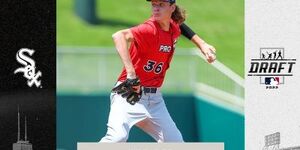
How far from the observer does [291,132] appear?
46.3 feet

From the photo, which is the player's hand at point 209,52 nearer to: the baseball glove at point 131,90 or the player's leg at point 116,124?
the baseball glove at point 131,90

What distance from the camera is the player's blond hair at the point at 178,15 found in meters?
14.1

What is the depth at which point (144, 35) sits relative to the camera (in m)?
13.9

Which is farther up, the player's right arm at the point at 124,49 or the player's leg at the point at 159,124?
the player's right arm at the point at 124,49

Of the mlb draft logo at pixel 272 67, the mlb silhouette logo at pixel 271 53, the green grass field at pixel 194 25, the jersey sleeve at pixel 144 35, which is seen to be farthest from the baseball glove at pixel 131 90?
the mlb silhouette logo at pixel 271 53

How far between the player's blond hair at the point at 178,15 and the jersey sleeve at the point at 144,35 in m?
0.31

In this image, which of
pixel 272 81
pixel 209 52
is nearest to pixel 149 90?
pixel 209 52

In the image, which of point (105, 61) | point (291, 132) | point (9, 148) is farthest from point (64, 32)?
point (291, 132)

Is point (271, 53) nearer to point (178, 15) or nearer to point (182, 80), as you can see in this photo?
point (178, 15)

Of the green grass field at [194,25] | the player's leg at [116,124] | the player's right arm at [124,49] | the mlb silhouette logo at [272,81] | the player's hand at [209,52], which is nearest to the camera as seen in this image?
the player's right arm at [124,49]

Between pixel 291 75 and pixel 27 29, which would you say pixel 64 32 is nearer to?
pixel 27 29

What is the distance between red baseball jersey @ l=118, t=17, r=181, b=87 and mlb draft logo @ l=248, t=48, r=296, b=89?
79cm

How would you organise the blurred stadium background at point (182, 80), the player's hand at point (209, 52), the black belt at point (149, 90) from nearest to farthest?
the black belt at point (149, 90) → the player's hand at point (209, 52) → the blurred stadium background at point (182, 80)

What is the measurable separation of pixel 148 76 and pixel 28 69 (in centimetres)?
110
